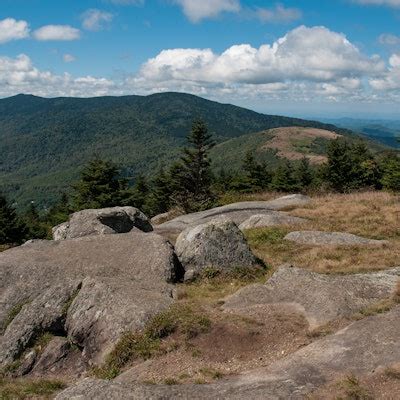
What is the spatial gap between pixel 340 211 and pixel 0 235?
61.1 meters

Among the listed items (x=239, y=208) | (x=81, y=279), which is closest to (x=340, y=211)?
(x=239, y=208)

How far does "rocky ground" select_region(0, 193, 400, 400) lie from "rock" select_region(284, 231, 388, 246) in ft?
0.36

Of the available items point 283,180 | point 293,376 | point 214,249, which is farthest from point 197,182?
point 293,376

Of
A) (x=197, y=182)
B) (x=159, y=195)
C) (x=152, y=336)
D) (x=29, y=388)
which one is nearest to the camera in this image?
(x=29, y=388)

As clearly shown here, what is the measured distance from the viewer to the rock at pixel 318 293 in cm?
1575

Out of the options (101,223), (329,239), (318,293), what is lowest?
(101,223)

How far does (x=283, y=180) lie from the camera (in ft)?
303

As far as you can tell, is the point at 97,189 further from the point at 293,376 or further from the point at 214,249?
the point at 293,376

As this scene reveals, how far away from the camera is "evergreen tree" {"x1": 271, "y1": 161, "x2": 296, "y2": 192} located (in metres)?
90.8

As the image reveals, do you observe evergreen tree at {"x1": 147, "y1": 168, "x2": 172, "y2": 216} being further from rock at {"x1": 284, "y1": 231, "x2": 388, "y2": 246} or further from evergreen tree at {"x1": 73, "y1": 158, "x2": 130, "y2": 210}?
rock at {"x1": 284, "y1": 231, "x2": 388, "y2": 246}

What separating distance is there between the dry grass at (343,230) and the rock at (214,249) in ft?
7.09

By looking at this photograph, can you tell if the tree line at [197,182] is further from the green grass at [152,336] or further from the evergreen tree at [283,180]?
the green grass at [152,336]

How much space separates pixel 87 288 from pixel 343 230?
18.3 meters

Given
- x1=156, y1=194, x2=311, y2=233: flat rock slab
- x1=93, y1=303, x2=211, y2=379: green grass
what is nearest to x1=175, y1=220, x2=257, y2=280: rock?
x1=93, y1=303, x2=211, y2=379: green grass
